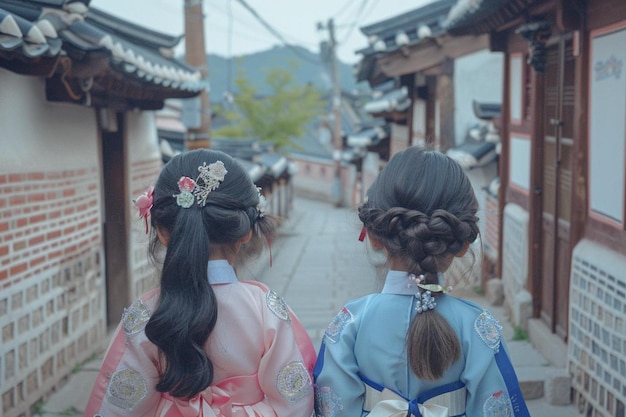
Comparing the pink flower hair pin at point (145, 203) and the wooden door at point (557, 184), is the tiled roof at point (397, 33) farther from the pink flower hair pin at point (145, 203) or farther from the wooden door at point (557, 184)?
the pink flower hair pin at point (145, 203)

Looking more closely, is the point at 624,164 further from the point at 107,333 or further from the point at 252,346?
the point at 107,333

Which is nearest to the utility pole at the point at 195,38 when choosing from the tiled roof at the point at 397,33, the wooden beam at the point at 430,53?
the tiled roof at the point at 397,33

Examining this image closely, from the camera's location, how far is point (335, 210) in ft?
120

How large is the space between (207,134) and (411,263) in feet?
27.6

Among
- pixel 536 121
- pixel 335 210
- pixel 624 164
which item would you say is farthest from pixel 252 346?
pixel 335 210

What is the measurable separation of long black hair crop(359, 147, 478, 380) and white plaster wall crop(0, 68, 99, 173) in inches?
137

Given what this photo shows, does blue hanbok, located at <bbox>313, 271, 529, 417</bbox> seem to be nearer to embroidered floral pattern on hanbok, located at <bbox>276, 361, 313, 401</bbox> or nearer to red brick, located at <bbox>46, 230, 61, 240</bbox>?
embroidered floral pattern on hanbok, located at <bbox>276, 361, 313, 401</bbox>

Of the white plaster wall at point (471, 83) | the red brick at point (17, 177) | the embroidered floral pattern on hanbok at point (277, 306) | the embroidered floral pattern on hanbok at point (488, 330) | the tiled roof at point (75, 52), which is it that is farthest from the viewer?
the white plaster wall at point (471, 83)

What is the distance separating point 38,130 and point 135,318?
3591 mm

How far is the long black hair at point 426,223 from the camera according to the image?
8.87 ft

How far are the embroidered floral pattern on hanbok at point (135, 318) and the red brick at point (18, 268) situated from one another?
2.76 metres

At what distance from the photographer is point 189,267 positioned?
2.88m

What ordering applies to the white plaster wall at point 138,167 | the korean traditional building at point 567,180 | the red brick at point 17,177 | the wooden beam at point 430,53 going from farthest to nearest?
1. the wooden beam at point 430,53
2. the white plaster wall at point 138,167
3. the red brick at point 17,177
4. the korean traditional building at point 567,180

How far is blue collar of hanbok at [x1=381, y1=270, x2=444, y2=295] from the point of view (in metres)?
2.84
